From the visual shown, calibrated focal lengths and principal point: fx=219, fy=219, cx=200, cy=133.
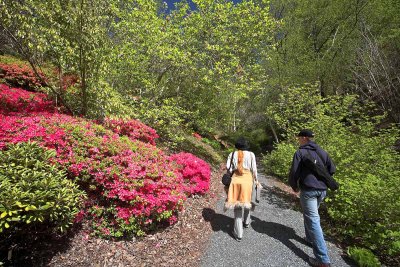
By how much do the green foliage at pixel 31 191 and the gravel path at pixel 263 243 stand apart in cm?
251

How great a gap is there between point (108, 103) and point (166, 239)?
374 cm

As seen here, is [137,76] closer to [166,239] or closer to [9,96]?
[9,96]

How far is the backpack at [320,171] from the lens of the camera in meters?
3.77

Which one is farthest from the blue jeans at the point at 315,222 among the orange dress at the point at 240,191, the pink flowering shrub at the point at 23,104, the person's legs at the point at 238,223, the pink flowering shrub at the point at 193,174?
Answer: the pink flowering shrub at the point at 23,104

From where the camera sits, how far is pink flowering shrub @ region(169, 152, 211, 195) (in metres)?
6.36

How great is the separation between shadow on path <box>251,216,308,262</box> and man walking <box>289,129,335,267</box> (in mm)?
397

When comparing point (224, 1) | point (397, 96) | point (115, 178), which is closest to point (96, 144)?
point (115, 178)

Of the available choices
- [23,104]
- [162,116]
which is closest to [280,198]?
[162,116]

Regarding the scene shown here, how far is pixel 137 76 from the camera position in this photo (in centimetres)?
796

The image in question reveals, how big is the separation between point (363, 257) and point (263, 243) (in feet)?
5.60

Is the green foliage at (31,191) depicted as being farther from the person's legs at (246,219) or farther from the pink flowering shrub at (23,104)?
the person's legs at (246,219)

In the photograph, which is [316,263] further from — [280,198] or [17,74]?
[17,74]

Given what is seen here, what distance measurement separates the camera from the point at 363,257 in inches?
153

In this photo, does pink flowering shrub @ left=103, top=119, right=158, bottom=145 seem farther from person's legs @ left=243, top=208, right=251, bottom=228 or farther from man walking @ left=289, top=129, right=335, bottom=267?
man walking @ left=289, top=129, right=335, bottom=267
